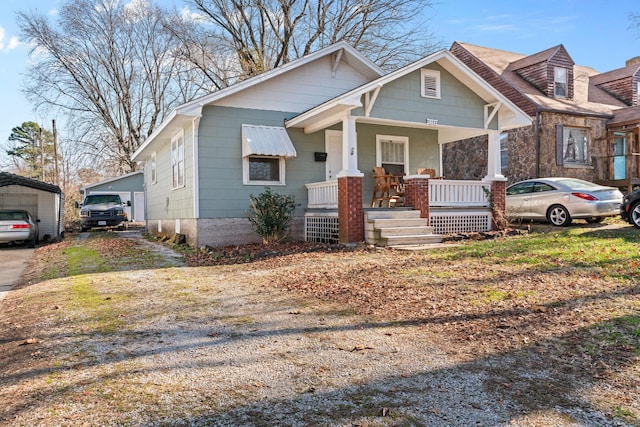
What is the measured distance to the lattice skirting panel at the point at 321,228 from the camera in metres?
11.0

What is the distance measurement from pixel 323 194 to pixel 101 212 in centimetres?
1460

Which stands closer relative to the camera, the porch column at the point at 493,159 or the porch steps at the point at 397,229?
the porch steps at the point at 397,229

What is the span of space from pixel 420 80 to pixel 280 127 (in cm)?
392

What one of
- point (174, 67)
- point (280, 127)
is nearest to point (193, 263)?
point (280, 127)

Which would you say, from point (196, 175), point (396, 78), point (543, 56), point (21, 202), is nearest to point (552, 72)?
point (543, 56)

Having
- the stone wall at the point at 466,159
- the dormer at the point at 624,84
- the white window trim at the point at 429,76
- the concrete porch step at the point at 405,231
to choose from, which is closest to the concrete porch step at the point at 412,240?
the concrete porch step at the point at 405,231

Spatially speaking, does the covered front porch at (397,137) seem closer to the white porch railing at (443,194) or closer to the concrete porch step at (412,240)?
the white porch railing at (443,194)

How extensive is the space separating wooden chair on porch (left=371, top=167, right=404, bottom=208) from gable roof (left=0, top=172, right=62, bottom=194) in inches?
471

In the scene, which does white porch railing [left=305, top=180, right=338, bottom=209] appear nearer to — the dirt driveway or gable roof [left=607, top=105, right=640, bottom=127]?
the dirt driveway

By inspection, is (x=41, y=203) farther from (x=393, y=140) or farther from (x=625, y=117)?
(x=625, y=117)

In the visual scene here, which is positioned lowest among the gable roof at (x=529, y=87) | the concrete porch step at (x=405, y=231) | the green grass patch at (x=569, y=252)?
the green grass patch at (x=569, y=252)

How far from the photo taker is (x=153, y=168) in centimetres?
1802

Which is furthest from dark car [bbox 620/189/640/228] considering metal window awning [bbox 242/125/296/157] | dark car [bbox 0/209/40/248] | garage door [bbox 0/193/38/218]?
garage door [bbox 0/193/38/218]

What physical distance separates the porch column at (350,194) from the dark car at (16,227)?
409 inches
